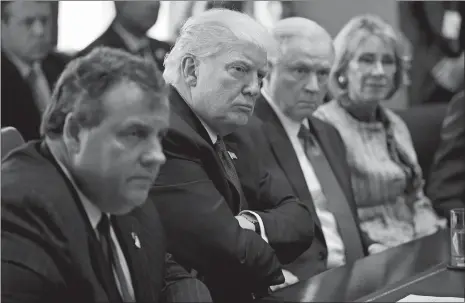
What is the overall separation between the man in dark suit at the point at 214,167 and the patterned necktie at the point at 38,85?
1.05ft

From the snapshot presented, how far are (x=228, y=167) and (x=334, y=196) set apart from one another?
81 centimetres

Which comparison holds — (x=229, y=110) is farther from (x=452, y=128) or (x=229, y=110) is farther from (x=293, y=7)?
(x=452, y=128)

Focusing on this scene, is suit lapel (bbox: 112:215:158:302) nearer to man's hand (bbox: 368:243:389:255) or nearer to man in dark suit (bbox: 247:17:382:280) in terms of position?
man in dark suit (bbox: 247:17:382:280)

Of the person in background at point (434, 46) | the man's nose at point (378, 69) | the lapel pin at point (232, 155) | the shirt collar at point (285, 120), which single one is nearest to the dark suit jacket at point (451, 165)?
the person in background at point (434, 46)

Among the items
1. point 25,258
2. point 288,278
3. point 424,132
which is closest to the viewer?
point 25,258

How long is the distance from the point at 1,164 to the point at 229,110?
72 centimetres

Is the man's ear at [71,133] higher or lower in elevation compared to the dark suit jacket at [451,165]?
higher

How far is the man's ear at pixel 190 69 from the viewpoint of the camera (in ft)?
6.40

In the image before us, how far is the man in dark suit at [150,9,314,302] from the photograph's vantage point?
6.16 feet

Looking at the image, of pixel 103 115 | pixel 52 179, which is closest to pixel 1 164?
pixel 52 179

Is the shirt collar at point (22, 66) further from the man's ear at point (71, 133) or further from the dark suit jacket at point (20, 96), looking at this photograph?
the man's ear at point (71, 133)

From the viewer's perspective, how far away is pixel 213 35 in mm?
1936

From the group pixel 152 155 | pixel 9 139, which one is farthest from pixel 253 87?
pixel 9 139

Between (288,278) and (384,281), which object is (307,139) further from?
(384,281)
